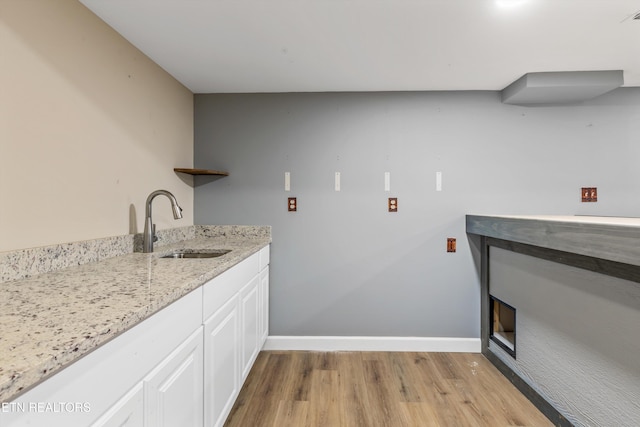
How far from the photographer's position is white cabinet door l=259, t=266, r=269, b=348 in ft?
7.72

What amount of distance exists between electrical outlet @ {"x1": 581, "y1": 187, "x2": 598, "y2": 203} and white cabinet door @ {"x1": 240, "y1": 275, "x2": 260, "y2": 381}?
8.72 ft

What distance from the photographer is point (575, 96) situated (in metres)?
2.42

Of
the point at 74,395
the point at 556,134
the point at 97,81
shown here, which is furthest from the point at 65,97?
the point at 556,134

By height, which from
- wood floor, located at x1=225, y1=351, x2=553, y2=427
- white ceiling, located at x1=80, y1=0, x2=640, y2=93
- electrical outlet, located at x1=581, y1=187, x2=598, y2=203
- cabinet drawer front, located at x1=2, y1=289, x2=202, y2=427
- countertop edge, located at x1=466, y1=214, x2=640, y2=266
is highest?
white ceiling, located at x1=80, y1=0, x2=640, y2=93

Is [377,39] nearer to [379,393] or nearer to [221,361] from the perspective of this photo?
[221,361]

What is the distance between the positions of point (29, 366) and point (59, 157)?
118 centimetres

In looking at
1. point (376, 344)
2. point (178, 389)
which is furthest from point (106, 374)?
point (376, 344)

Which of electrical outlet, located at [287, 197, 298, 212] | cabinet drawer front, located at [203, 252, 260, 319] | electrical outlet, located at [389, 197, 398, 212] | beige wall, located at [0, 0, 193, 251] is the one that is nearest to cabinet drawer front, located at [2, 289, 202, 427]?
cabinet drawer front, located at [203, 252, 260, 319]

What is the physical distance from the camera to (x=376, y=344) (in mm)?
2613

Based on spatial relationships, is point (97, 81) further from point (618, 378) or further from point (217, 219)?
point (618, 378)

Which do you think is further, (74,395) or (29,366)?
(74,395)

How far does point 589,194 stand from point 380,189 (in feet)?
5.48

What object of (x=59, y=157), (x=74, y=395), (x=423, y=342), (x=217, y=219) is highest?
(x=59, y=157)

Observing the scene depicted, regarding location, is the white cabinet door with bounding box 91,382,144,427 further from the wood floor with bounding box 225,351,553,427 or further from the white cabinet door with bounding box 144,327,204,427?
the wood floor with bounding box 225,351,553,427
